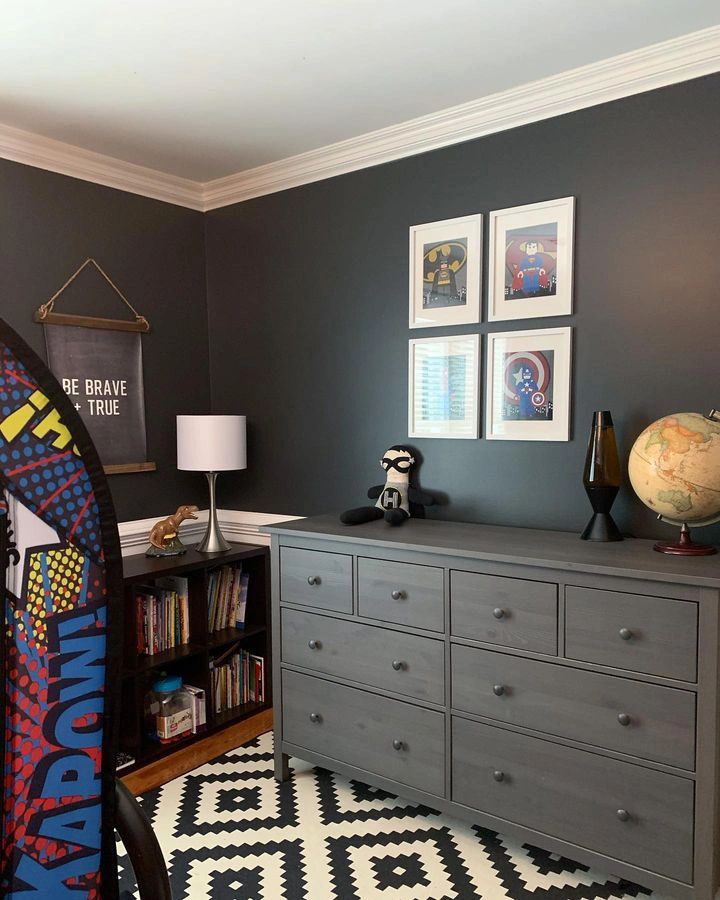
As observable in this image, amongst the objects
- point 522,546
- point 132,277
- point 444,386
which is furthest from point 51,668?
point 132,277

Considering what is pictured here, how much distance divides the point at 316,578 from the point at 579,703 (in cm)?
102

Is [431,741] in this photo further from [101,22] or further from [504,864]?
[101,22]

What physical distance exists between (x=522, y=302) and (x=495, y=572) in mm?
1027

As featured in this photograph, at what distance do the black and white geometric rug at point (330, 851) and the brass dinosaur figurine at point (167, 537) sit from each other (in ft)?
3.05

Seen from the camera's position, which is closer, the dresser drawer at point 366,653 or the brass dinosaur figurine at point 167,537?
the dresser drawer at point 366,653

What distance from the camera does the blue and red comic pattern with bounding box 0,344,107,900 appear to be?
0.64 m

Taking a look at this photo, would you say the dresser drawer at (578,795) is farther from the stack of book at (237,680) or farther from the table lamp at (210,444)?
the table lamp at (210,444)

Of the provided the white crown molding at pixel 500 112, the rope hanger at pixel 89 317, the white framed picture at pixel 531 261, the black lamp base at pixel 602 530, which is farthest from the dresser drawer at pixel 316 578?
the white crown molding at pixel 500 112

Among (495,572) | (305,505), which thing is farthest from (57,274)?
(495,572)

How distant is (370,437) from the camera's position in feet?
10.3

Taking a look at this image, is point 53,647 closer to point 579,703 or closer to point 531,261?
point 579,703

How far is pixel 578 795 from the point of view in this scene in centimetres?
208

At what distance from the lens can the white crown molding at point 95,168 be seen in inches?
113

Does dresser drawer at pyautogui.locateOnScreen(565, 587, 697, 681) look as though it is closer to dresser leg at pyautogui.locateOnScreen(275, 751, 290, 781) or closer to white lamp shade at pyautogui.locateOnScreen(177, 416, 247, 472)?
dresser leg at pyautogui.locateOnScreen(275, 751, 290, 781)
